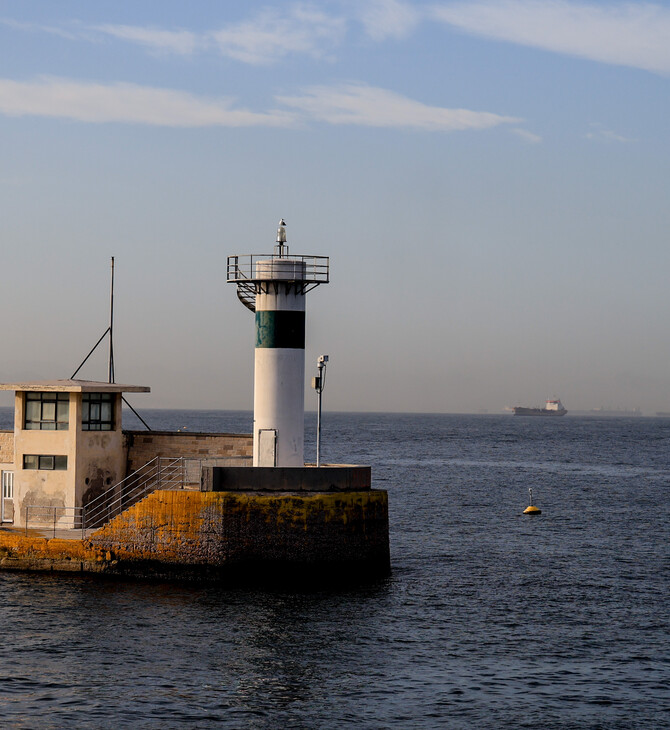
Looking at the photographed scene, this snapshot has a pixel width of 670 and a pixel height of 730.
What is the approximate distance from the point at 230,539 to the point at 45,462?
769cm

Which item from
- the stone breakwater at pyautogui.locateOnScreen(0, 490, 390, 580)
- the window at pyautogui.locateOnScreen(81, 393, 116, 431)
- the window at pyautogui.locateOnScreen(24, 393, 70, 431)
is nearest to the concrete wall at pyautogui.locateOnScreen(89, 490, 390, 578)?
the stone breakwater at pyautogui.locateOnScreen(0, 490, 390, 580)

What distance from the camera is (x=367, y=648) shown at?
25781 millimetres

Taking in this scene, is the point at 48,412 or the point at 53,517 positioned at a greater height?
the point at 48,412

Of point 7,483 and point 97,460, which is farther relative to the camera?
point 7,483

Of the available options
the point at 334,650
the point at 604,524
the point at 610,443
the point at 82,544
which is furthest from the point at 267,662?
the point at 610,443

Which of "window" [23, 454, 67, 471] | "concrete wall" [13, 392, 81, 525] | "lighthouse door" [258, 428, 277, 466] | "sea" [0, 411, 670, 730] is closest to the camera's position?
"sea" [0, 411, 670, 730]

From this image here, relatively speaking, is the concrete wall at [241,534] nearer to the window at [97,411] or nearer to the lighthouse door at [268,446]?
the lighthouse door at [268,446]

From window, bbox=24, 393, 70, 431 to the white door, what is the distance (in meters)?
2.16

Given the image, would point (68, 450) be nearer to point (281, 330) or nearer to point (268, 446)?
point (268, 446)

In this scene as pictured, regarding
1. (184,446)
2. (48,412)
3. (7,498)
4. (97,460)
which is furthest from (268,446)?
(7,498)

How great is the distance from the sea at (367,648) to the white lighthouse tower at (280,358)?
5.18 meters

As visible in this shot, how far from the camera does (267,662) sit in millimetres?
24453

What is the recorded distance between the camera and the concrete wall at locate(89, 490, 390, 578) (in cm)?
3144

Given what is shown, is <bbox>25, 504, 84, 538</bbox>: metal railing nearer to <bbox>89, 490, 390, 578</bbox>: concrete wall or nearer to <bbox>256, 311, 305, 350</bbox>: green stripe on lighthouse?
<bbox>89, 490, 390, 578</bbox>: concrete wall
